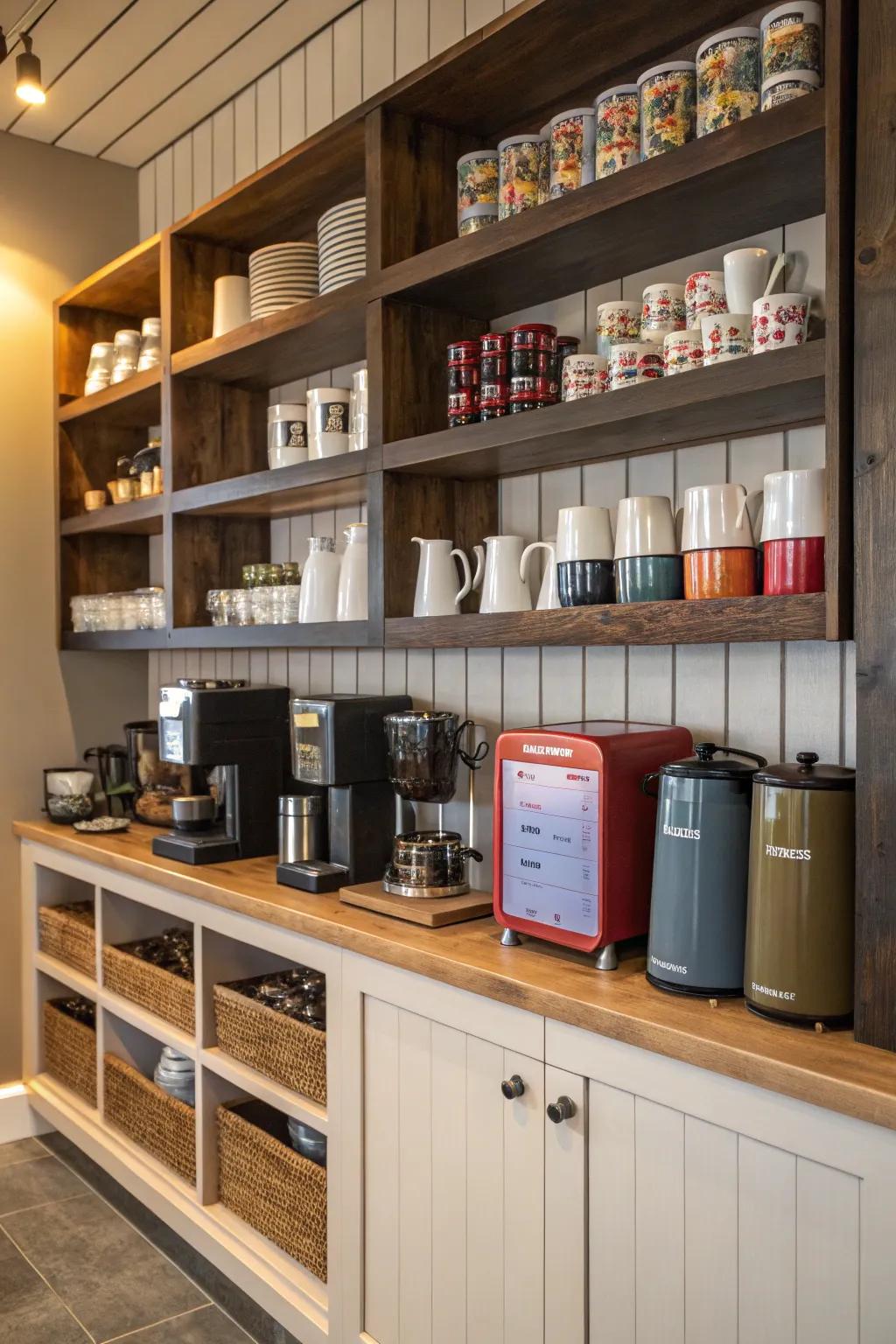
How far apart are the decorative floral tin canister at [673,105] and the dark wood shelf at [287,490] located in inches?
30.1

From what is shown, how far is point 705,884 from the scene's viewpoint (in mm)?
1451

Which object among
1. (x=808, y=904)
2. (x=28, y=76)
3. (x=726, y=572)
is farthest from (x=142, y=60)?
(x=808, y=904)

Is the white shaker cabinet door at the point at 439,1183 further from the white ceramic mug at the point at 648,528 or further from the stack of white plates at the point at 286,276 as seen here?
the stack of white plates at the point at 286,276

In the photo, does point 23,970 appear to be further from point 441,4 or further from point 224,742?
point 441,4

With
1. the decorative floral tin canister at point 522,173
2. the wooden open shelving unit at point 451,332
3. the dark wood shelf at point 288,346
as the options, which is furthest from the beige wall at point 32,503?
the decorative floral tin canister at point 522,173

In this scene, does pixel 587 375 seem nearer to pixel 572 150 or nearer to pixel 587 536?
pixel 587 536

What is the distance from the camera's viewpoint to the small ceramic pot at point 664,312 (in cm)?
170

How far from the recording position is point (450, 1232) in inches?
64.6

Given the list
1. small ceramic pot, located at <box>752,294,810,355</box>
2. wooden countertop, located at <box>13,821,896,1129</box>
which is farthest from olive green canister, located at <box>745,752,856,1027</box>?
small ceramic pot, located at <box>752,294,810,355</box>

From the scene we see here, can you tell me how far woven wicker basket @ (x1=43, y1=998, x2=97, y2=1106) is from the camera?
9.25ft

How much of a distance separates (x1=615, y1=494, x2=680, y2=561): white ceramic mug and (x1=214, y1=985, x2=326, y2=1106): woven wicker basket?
1044mm

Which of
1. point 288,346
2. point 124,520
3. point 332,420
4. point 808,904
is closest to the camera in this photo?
point 808,904

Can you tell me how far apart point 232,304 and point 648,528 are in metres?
1.50

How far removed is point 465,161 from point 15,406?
186cm
